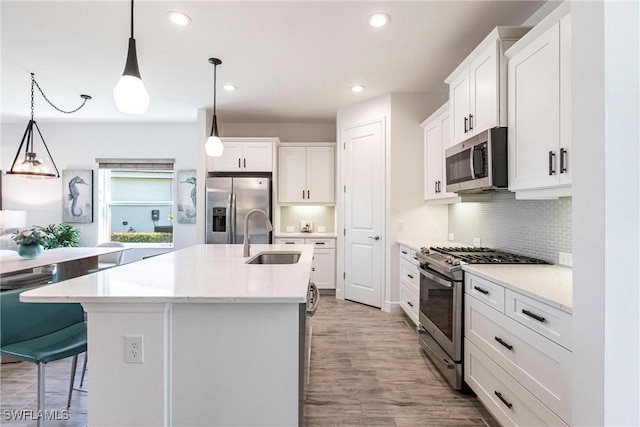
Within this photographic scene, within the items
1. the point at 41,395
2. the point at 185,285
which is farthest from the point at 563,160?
the point at 41,395

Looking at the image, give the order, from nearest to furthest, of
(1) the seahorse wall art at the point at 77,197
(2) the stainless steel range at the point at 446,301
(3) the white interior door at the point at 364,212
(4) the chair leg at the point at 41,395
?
(4) the chair leg at the point at 41,395 → (2) the stainless steel range at the point at 446,301 → (3) the white interior door at the point at 364,212 → (1) the seahorse wall art at the point at 77,197

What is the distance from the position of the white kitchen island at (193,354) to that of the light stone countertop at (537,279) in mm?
1038

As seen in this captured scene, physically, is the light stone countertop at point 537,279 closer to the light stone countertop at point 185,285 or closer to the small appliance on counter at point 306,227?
the light stone countertop at point 185,285

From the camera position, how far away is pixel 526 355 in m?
1.45

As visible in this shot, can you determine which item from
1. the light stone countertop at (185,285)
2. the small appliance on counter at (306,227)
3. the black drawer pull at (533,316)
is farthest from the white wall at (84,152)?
the black drawer pull at (533,316)

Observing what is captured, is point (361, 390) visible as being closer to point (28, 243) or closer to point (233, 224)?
point (233, 224)

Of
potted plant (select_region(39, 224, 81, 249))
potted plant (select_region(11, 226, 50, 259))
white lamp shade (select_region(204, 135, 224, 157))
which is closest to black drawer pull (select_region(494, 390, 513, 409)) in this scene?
white lamp shade (select_region(204, 135, 224, 157))

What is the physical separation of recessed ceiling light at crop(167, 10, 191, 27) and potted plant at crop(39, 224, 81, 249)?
4419 mm

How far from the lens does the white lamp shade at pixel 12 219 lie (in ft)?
14.7

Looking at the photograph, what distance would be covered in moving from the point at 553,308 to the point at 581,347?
20.2 inches

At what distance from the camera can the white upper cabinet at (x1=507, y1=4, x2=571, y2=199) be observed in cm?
156

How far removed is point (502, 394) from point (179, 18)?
334 cm

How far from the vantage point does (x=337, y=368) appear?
95.5 inches
